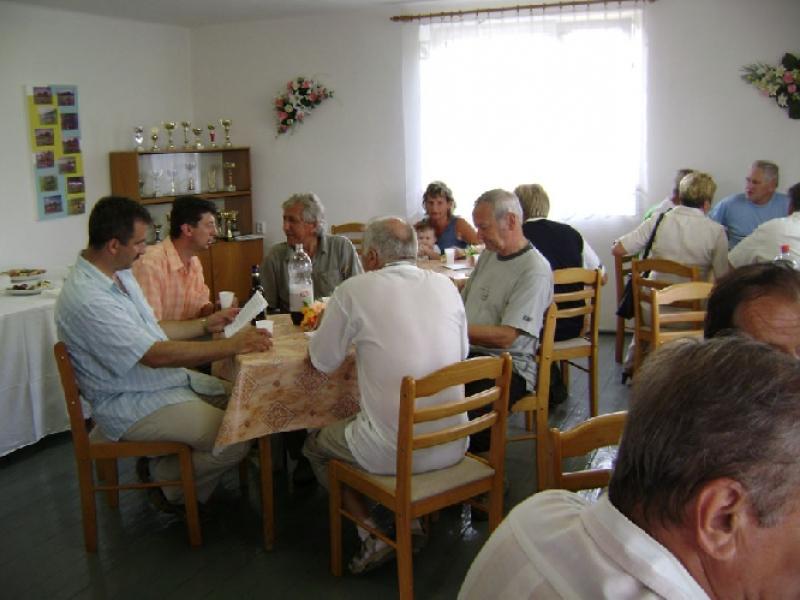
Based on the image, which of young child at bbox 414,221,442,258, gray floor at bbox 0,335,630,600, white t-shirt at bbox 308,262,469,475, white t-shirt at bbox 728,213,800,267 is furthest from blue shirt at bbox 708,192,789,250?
white t-shirt at bbox 308,262,469,475

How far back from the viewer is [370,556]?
2.76 m

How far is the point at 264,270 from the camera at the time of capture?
4.10 meters

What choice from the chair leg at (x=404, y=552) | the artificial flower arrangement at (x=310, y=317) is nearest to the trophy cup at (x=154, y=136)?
the artificial flower arrangement at (x=310, y=317)

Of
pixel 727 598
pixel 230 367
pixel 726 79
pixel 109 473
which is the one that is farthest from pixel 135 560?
pixel 726 79

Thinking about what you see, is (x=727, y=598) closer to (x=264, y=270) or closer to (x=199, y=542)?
(x=199, y=542)

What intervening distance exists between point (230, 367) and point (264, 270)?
3.72 ft

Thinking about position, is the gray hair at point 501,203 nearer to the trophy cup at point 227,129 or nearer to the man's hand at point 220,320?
the man's hand at point 220,320

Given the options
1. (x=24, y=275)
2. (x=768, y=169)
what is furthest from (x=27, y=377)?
(x=768, y=169)

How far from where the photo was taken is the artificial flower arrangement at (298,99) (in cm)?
687

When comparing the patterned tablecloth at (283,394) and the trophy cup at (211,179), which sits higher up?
the trophy cup at (211,179)

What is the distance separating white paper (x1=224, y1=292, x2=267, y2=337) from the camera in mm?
3012

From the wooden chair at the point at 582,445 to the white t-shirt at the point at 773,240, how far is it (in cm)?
255

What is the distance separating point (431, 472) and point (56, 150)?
448cm

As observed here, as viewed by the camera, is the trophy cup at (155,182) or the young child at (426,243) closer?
the young child at (426,243)
